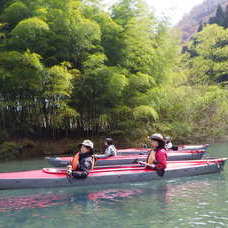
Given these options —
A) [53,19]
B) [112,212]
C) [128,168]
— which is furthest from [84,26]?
[112,212]

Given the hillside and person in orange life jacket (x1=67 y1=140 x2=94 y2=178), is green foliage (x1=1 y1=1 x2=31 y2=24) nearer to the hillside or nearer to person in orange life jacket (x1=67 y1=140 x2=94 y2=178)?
person in orange life jacket (x1=67 y1=140 x2=94 y2=178)

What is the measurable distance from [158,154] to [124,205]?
209cm

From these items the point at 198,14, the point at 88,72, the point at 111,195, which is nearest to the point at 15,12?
the point at 88,72

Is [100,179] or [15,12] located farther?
[15,12]

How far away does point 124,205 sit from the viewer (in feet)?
19.7

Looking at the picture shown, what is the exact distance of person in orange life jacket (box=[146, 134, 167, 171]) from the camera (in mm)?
7586

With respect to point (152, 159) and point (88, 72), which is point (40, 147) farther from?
point (152, 159)

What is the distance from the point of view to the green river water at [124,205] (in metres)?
5.10

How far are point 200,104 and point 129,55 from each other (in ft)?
19.3

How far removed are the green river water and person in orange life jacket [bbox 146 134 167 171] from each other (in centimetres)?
45

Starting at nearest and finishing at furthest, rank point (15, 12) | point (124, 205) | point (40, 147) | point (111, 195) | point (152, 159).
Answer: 1. point (124, 205)
2. point (111, 195)
3. point (152, 159)
4. point (15, 12)
5. point (40, 147)

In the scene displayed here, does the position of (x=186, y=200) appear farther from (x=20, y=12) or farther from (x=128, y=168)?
(x=20, y=12)

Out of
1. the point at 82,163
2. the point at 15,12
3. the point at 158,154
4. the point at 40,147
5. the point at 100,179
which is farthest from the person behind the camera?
the point at 40,147

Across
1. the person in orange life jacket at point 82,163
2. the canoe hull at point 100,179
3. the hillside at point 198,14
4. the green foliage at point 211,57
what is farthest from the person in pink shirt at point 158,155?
the hillside at point 198,14
